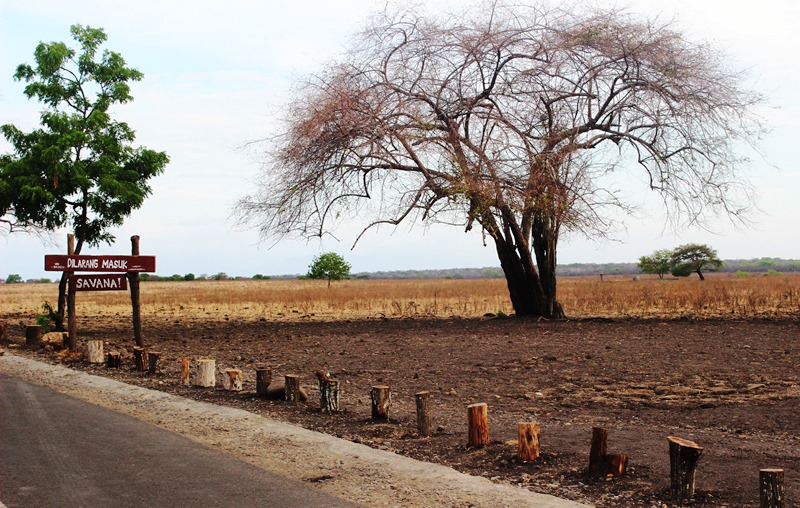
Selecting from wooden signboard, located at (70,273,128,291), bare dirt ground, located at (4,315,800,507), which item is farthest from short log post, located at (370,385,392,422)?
wooden signboard, located at (70,273,128,291)

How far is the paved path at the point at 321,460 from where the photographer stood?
6.52 m

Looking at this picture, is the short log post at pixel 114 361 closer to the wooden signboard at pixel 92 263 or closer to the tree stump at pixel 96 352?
the tree stump at pixel 96 352

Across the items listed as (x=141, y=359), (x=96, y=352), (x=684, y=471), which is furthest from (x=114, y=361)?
(x=684, y=471)

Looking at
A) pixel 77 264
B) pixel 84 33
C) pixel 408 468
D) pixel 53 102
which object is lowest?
pixel 408 468

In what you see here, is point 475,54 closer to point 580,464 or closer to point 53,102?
point 53,102

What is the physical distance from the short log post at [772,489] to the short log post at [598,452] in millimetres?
1365

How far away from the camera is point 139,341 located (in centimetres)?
1756

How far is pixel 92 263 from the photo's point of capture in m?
17.1

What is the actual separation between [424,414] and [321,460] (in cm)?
132

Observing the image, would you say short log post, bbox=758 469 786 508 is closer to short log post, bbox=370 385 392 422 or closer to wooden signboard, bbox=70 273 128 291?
short log post, bbox=370 385 392 422

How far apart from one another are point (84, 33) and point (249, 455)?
19291mm

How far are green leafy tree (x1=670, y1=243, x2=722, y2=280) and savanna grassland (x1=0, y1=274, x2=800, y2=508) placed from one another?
58191 millimetres

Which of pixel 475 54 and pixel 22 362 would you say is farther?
pixel 475 54

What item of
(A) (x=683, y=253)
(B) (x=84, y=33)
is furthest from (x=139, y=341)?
(A) (x=683, y=253)
